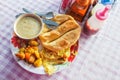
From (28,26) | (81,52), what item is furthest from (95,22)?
(28,26)

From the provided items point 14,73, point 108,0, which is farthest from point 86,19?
point 14,73

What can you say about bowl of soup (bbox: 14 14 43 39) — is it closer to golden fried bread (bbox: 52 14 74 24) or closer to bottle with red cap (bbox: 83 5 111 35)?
golden fried bread (bbox: 52 14 74 24)

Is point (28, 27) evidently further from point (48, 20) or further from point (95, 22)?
point (95, 22)

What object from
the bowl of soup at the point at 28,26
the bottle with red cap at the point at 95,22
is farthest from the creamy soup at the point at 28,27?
the bottle with red cap at the point at 95,22

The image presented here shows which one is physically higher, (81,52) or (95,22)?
(95,22)

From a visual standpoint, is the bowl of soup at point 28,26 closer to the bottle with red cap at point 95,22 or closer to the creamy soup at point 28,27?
the creamy soup at point 28,27

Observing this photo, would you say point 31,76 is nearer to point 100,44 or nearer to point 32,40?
point 32,40
